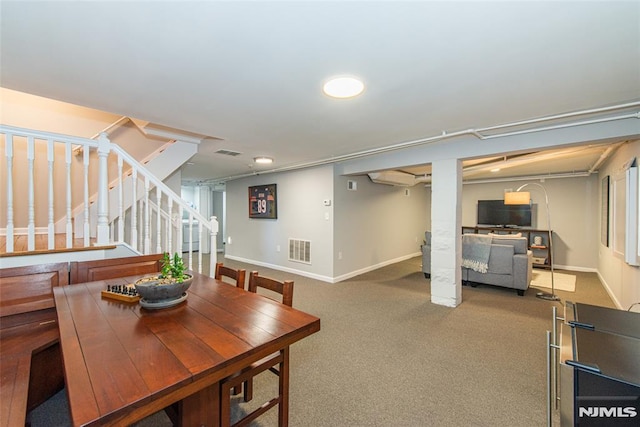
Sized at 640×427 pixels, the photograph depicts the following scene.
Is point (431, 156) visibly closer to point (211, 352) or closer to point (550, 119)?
point (550, 119)

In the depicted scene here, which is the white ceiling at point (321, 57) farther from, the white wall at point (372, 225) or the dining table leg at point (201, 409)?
the white wall at point (372, 225)

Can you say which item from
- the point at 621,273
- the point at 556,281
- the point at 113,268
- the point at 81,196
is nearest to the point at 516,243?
the point at 621,273

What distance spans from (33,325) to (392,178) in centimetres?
517

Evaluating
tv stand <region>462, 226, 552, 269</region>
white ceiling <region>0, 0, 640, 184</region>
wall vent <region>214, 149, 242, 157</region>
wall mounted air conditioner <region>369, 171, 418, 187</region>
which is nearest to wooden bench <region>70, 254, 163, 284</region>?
white ceiling <region>0, 0, 640, 184</region>

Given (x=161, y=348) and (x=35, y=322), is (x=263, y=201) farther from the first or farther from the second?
(x=161, y=348)

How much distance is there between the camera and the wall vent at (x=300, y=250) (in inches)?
200

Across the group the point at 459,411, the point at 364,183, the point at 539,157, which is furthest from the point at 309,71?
the point at 539,157

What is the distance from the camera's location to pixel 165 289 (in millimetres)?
1387

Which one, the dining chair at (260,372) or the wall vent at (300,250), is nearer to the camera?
the dining chair at (260,372)

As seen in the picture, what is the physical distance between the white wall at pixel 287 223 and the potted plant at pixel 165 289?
3.33m

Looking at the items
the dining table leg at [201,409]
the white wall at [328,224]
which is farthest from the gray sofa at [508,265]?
the dining table leg at [201,409]

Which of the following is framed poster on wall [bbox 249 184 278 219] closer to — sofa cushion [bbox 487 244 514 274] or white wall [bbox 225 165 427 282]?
white wall [bbox 225 165 427 282]

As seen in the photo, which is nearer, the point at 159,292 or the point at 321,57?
the point at 159,292

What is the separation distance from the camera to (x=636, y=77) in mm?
1779
